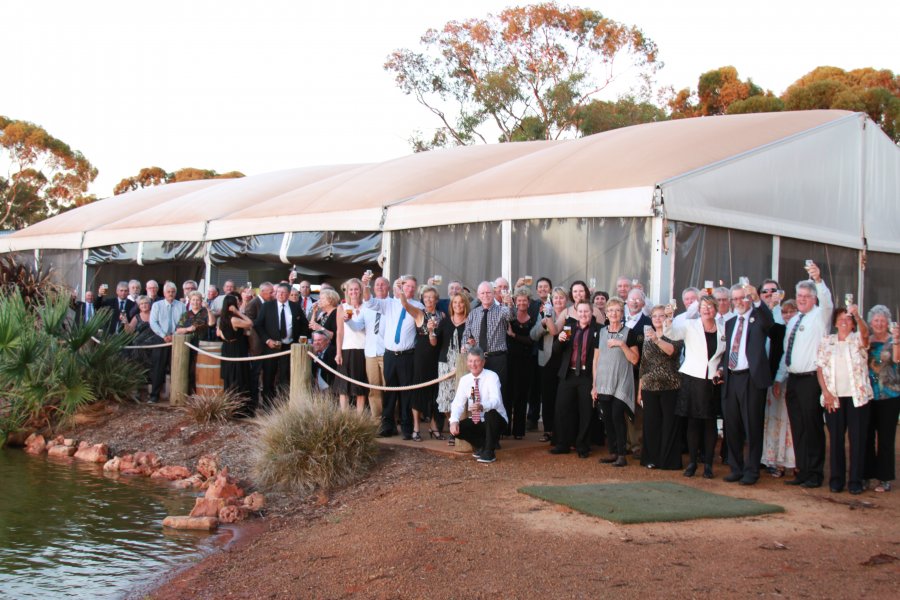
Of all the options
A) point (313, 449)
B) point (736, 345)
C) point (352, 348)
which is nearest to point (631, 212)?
point (736, 345)

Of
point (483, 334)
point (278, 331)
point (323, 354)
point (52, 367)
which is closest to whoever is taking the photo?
point (483, 334)

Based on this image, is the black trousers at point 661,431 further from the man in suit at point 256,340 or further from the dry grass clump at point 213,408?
the dry grass clump at point 213,408

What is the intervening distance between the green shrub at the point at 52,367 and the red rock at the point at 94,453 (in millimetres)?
1169

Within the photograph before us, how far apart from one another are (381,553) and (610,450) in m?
3.29

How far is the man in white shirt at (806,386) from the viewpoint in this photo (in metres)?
7.36

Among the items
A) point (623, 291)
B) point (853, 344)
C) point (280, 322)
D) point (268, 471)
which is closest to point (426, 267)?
point (280, 322)

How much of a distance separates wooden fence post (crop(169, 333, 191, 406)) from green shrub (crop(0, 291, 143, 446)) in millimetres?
827

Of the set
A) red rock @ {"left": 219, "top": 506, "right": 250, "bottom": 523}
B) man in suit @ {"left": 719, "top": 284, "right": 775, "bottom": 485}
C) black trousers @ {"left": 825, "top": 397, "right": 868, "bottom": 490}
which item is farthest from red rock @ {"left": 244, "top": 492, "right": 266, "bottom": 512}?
black trousers @ {"left": 825, "top": 397, "right": 868, "bottom": 490}

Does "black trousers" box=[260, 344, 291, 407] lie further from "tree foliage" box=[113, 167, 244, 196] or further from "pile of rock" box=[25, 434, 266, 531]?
"tree foliage" box=[113, 167, 244, 196]

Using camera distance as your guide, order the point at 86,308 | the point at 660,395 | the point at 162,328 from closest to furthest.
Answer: the point at 660,395
the point at 162,328
the point at 86,308

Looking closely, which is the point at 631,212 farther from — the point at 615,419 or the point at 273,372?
the point at 273,372

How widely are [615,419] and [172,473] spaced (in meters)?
5.00

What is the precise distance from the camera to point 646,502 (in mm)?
6648

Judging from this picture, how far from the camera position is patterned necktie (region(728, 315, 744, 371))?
7.60 metres
